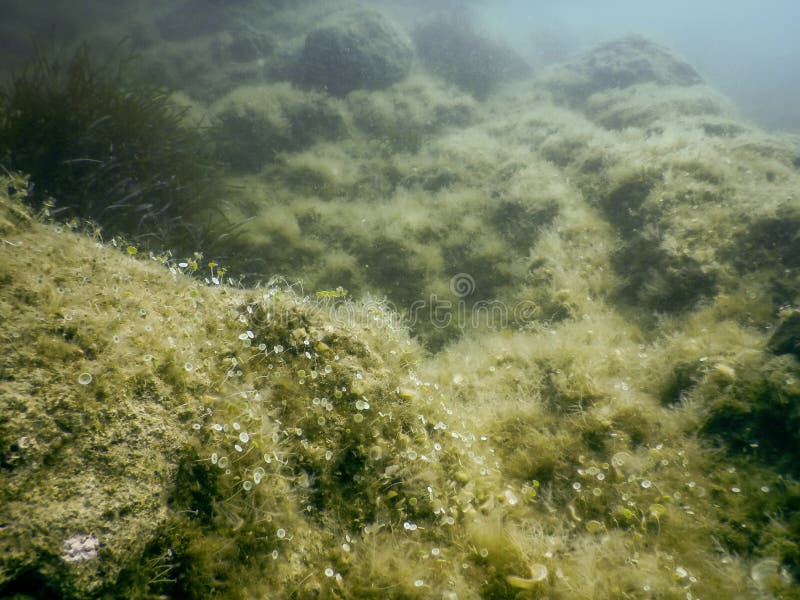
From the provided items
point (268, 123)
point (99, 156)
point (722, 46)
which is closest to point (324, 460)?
point (99, 156)

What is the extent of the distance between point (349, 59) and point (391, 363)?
14.1 metres

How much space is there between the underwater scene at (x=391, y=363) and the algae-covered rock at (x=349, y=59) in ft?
17.0

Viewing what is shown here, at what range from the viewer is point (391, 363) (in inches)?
136

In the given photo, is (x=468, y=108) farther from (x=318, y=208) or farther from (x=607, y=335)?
(x=607, y=335)

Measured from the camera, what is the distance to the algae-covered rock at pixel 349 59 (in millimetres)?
13711

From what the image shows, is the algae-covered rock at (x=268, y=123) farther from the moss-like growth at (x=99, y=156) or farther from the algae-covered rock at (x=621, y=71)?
the algae-covered rock at (x=621, y=71)

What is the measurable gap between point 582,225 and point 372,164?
533cm

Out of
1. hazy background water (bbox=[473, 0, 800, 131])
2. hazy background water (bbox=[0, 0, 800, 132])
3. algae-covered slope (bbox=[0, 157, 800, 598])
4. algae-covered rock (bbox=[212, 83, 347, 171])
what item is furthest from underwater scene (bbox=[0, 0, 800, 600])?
hazy background water (bbox=[473, 0, 800, 131])

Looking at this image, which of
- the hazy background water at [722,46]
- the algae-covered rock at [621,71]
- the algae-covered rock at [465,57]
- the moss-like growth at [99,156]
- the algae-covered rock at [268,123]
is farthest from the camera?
the hazy background water at [722,46]

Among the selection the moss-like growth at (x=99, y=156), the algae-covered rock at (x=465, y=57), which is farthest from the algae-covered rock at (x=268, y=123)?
the algae-covered rock at (x=465, y=57)

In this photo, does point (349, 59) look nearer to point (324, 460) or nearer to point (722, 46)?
point (324, 460)

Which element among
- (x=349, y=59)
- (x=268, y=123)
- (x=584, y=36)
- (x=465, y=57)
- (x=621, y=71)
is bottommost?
(x=268, y=123)

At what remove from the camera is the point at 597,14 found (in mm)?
89875

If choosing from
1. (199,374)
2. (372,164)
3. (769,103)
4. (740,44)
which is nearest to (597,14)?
(740,44)
